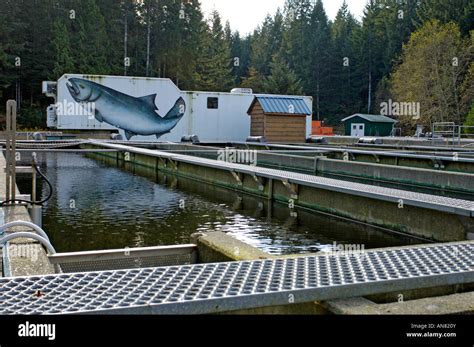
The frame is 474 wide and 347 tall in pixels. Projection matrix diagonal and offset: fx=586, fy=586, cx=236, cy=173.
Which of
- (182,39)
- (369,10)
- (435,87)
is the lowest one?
(435,87)

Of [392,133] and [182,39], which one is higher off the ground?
[182,39]

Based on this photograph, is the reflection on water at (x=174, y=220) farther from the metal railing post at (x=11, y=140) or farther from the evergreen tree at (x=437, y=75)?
the evergreen tree at (x=437, y=75)

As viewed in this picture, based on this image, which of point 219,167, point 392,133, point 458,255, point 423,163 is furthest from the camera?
point 392,133

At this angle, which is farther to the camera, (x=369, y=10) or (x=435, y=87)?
(x=369, y=10)

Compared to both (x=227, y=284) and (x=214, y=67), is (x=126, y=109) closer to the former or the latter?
(x=227, y=284)

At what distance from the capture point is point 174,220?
954 cm

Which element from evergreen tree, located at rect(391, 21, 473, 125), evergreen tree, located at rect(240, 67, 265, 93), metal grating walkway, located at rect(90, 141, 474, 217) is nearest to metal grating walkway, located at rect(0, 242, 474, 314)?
metal grating walkway, located at rect(90, 141, 474, 217)

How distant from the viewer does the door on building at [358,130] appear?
50897 millimetres

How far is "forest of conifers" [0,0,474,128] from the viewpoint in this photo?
44.7 m

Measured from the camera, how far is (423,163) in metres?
17.8

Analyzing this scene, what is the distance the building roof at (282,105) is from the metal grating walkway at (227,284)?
27729 mm
